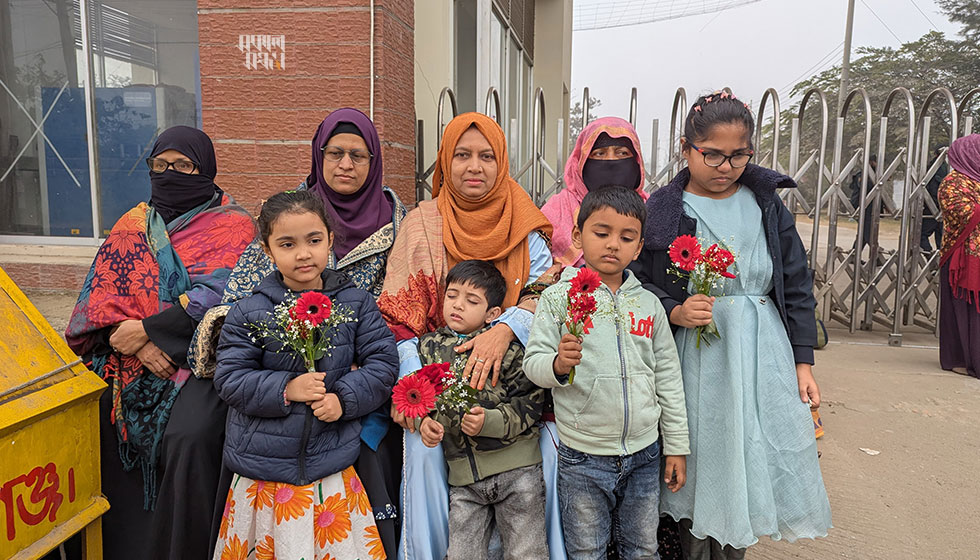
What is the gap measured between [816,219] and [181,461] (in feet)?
18.5

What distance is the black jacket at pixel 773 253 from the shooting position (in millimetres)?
2160

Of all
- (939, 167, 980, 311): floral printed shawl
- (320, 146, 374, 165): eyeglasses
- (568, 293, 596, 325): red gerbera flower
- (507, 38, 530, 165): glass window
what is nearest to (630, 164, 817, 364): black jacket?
(568, 293, 596, 325): red gerbera flower

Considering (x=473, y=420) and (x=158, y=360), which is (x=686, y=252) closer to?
(x=473, y=420)

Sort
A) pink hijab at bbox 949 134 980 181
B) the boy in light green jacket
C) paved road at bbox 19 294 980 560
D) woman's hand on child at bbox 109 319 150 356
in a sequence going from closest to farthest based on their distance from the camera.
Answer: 1. the boy in light green jacket
2. woman's hand on child at bbox 109 319 150 356
3. paved road at bbox 19 294 980 560
4. pink hijab at bbox 949 134 980 181

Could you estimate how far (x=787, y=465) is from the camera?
2.07 meters

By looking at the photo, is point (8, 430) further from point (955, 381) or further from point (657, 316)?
point (955, 381)

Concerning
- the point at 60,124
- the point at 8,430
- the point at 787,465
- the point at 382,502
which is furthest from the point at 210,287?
the point at 60,124

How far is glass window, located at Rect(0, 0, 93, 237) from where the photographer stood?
5.11m

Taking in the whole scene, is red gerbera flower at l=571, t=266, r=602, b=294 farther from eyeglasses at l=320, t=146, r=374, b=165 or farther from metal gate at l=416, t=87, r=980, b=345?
metal gate at l=416, t=87, r=980, b=345

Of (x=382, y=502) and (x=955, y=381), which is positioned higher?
(x=382, y=502)

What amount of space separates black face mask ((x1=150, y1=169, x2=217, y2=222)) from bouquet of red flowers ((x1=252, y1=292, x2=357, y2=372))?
3.31 ft

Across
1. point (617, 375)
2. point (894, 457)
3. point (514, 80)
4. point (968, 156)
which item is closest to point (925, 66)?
point (514, 80)

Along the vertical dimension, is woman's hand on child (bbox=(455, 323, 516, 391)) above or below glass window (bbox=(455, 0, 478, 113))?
below

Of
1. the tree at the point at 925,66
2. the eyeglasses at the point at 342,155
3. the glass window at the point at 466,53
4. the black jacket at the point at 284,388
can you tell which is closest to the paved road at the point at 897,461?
the black jacket at the point at 284,388
